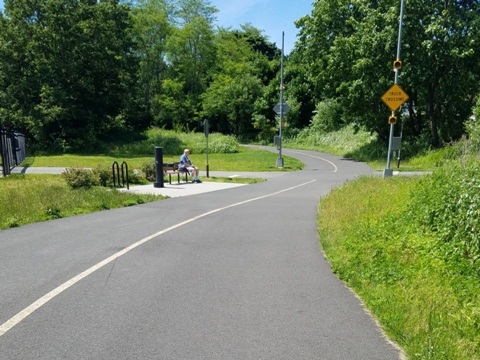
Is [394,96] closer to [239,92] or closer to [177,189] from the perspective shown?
[177,189]

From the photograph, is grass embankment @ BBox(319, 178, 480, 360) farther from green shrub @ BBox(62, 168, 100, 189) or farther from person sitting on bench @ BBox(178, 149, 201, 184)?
person sitting on bench @ BBox(178, 149, 201, 184)

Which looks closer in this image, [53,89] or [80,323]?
[80,323]

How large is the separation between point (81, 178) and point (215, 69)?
2256 inches

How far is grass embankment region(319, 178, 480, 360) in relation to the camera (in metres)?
3.61

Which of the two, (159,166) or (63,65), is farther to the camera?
(63,65)

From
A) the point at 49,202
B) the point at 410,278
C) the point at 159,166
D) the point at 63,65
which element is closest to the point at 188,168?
the point at 159,166

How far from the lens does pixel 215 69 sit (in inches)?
2749

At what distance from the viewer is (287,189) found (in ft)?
57.3

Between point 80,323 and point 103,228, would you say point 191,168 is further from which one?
point 80,323

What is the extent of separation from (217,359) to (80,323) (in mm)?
1546

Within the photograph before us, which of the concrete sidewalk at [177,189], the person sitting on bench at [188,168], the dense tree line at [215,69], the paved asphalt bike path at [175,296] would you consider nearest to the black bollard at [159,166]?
the concrete sidewalk at [177,189]

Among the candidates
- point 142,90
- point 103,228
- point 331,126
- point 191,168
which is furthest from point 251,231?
point 142,90

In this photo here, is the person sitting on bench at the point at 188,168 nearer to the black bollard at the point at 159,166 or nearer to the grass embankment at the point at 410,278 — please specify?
the black bollard at the point at 159,166

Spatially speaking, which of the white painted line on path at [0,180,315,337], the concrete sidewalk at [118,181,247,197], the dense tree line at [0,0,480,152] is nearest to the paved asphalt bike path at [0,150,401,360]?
the white painted line on path at [0,180,315,337]
